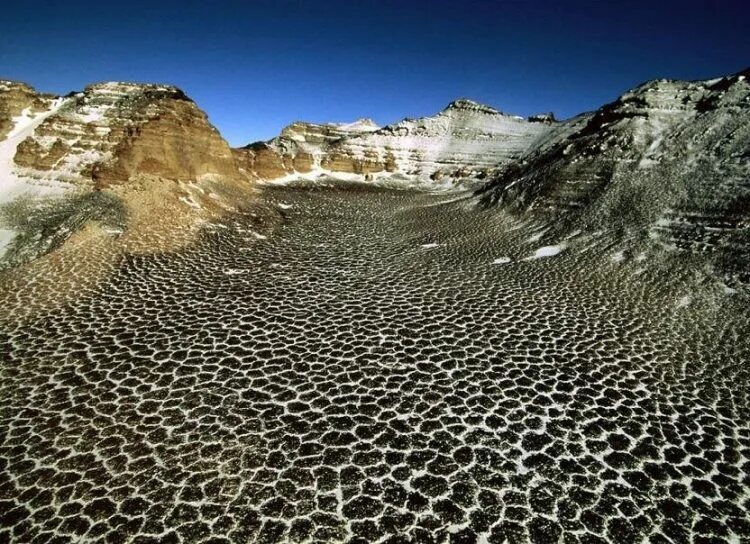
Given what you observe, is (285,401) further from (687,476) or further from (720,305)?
(720,305)

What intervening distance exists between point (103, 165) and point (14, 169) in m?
5.12

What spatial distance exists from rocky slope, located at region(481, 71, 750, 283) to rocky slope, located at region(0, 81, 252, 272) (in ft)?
69.0

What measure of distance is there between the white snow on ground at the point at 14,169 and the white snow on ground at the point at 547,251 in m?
24.2

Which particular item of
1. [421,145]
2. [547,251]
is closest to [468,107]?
[421,145]

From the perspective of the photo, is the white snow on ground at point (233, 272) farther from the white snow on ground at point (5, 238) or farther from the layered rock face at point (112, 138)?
the layered rock face at point (112, 138)

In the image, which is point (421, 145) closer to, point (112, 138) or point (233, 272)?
point (112, 138)

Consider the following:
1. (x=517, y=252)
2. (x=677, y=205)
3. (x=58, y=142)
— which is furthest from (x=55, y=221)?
(x=677, y=205)

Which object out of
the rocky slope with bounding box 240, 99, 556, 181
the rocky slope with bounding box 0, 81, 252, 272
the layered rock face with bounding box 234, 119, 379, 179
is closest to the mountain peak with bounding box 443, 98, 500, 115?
the rocky slope with bounding box 240, 99, 556, 181

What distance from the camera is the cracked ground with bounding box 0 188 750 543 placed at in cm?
573

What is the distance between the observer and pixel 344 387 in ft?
28.4

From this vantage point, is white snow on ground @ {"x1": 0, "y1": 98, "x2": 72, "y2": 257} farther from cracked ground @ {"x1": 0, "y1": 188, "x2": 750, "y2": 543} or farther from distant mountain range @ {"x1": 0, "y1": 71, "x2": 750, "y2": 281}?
cracked ground @ {"x1": 0, "y1": 188, "x2": 750, "y2": 543}

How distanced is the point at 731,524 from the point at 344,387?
6.98 meters

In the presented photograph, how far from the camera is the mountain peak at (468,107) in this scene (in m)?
69.9

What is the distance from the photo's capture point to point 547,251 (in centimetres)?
1920
